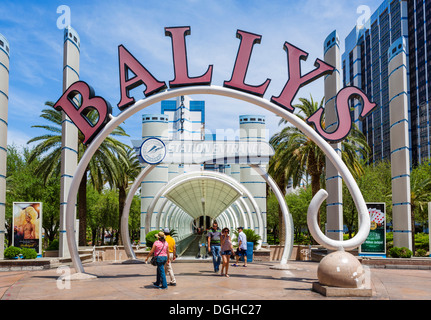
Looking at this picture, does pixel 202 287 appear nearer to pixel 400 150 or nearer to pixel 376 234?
pixel 376 234

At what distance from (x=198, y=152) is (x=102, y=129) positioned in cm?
838

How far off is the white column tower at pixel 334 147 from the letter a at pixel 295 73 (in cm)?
516

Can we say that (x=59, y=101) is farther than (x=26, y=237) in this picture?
No

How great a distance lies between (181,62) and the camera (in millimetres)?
13523

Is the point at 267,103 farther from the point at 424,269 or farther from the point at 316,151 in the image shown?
the point at 316,151

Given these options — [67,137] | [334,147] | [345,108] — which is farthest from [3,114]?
[334,147]

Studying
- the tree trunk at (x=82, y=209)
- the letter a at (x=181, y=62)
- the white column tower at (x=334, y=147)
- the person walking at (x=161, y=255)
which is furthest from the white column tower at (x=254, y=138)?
the person walking at (x=161, y=255)

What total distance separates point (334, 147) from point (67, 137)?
11.1 metres

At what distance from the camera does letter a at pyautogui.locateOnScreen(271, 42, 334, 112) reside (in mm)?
13484

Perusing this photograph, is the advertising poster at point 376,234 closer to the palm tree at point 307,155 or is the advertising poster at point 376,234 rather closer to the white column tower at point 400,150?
the white column tower at point 400,150

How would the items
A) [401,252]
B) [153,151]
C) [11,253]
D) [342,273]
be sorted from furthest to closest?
1. [153,151]
2. [401,252]
3. [11,253]
4. [342,273]

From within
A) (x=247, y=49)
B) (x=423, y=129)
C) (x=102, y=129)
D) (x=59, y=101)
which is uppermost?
(x=423, y=129)
